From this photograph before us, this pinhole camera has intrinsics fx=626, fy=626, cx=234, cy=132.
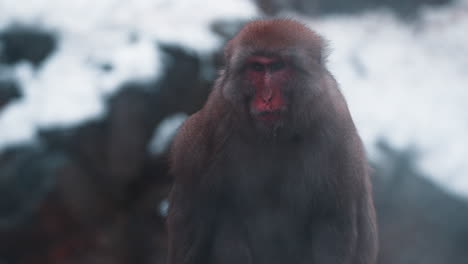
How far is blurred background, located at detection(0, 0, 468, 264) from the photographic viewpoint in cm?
519

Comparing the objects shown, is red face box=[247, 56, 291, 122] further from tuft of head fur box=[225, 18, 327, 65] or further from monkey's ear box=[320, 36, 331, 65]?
monkey's ear box=[320, 36, 331, 65]

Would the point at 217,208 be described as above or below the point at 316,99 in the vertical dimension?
below

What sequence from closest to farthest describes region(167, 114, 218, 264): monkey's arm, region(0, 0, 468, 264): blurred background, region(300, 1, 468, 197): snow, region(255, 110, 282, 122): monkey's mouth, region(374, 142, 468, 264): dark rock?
region(255, 110, 282, 122): monkey's mouth
region(167, 114, 218, 264): monkey's arm
region(374, 142, 468, 264): dark rock
region(0, 0, 468, 264): blurred background
region(300, 1, 468, 197): snow

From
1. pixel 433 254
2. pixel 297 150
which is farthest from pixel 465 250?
pixel 297 150

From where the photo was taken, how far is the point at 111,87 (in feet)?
17.9

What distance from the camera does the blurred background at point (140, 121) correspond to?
204 inches

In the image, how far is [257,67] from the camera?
2.61 m

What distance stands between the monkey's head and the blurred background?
96.4 inches

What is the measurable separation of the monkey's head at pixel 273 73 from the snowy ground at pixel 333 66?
2445mm

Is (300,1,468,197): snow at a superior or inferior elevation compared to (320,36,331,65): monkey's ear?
inferior

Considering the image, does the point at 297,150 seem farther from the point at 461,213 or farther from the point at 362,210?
the point at 461,213

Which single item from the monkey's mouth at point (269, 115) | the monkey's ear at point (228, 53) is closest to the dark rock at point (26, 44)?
the monkey's ear at point (228, 53)

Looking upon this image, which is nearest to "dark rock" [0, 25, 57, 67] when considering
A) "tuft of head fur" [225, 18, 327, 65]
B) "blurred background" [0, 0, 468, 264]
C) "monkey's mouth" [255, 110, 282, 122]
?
"blurred background" [0, 0, 468, 264]

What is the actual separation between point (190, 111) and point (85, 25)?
4.23 feet
